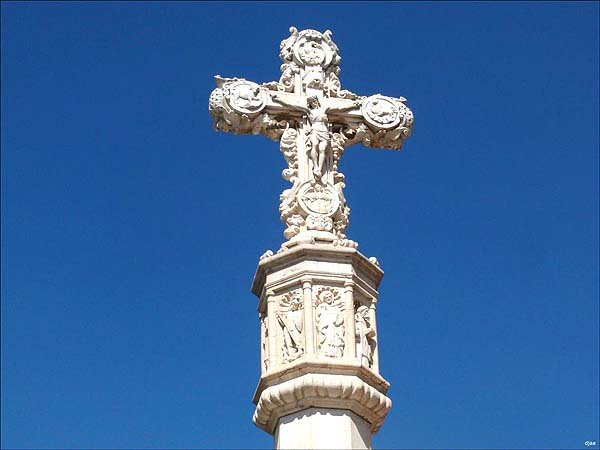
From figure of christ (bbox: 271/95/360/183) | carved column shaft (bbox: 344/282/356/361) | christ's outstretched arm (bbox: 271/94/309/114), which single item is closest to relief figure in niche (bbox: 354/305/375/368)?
carved column shaft (bbox: 344/282/356/361)

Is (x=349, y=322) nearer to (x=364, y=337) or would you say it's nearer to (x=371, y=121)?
(x=364, y=337)

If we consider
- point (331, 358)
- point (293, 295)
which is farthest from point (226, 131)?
point (331, 358)

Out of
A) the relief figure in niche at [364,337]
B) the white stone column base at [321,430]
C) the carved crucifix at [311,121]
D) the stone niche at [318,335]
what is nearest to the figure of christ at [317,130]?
the carved crucifix at [311,121]

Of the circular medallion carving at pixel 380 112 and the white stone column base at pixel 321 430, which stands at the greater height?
the circular medallion carving at pixel 380 112

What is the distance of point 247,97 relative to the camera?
13.2 meters

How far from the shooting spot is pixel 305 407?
11.3 m

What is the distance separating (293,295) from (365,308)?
0.80 m

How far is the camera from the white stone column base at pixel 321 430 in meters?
11.1

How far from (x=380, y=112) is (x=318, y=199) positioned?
63.3 inches

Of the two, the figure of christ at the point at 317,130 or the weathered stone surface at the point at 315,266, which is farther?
the figure of christ at the point at 317,130

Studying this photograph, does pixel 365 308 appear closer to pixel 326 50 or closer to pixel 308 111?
pixel 308 111

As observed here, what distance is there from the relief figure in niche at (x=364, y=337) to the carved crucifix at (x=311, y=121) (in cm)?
79

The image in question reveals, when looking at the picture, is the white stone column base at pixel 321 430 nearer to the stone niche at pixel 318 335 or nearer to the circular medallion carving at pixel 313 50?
the stone niche at pixel 318 335

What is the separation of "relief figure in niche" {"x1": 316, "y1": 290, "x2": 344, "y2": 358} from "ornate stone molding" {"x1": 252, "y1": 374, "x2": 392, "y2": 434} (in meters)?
0.28
